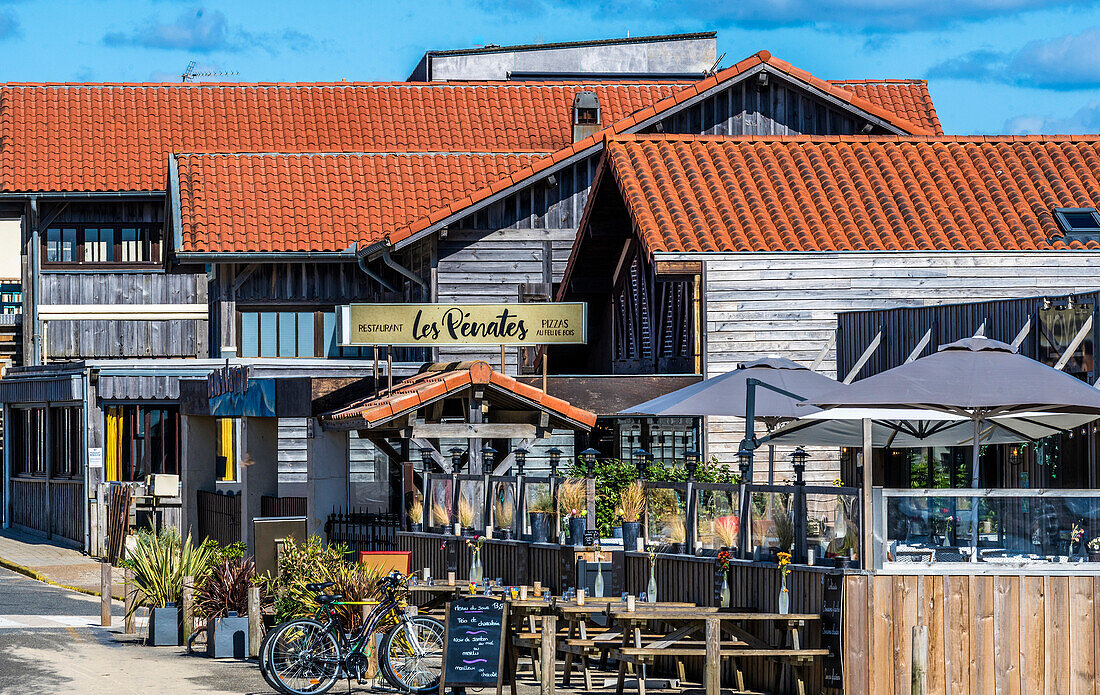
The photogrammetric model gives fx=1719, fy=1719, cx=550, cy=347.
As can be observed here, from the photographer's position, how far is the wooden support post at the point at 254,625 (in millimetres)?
16312

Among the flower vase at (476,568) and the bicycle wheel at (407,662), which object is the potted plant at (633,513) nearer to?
the flower vase at (476,568)

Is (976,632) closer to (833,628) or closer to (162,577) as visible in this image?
(833,628)

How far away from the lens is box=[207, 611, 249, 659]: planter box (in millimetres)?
16500

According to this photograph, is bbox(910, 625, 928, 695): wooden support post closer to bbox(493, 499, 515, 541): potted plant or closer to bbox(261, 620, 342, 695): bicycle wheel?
bbox(261, 620, 342, 695): bicycle wheel

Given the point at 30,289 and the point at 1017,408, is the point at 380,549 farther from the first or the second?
the point at 30,289

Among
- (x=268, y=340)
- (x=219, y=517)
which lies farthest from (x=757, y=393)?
(x=268, y=340)

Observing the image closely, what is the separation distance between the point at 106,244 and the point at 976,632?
27.3m

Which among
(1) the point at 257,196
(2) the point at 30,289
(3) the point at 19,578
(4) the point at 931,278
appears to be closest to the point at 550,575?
(4) the point at 931,278

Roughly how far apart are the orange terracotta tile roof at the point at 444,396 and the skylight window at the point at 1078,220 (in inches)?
282

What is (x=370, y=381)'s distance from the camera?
69.7ft

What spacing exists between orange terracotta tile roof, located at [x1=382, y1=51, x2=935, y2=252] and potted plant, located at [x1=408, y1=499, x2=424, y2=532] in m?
8.97

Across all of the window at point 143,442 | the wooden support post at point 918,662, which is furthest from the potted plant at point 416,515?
the window at point 143,442

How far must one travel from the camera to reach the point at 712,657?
1270cm

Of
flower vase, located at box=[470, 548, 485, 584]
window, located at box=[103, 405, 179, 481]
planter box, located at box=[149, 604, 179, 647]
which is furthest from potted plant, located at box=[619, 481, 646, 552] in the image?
window, located at box=[103, 405, 179, 481]
